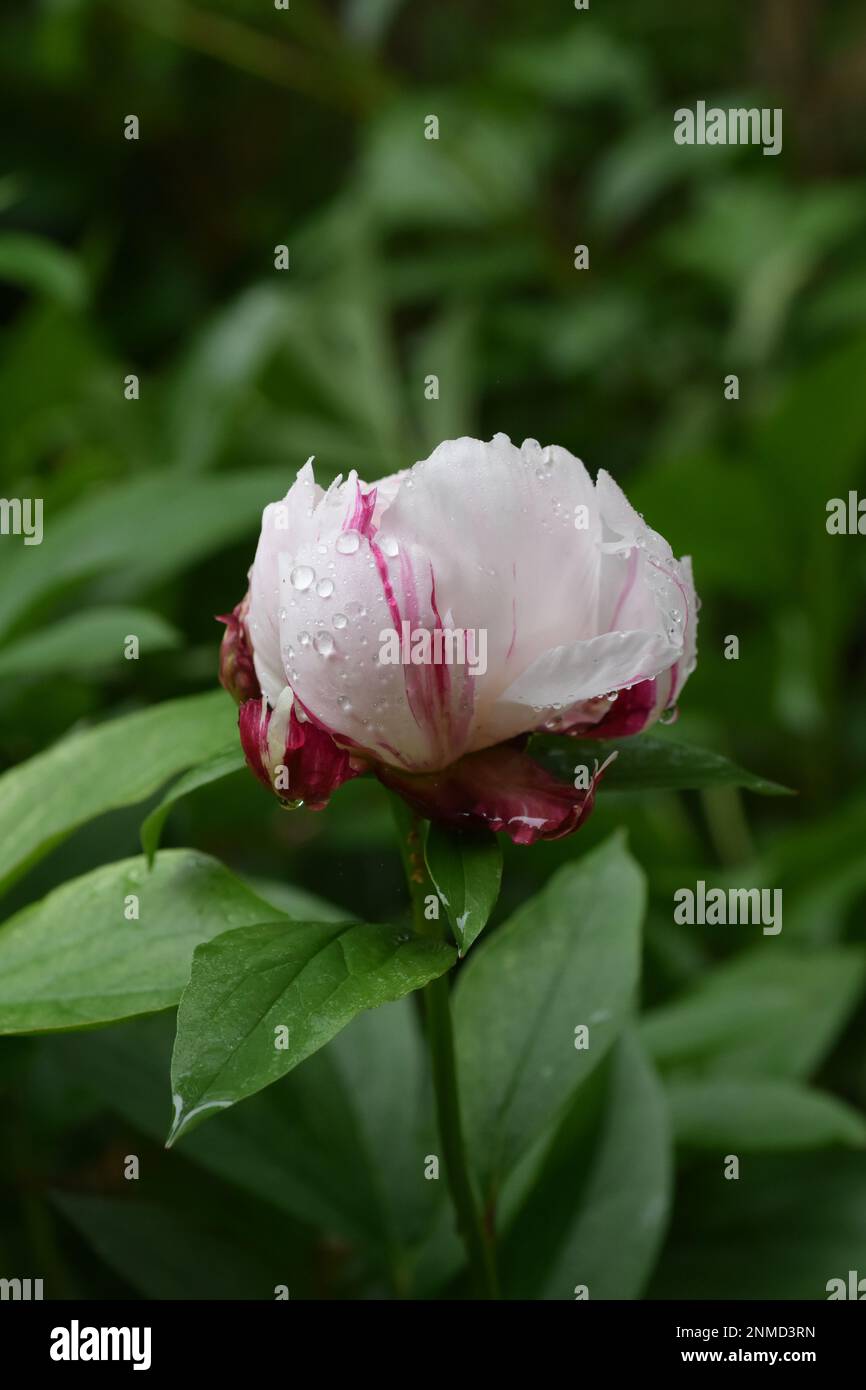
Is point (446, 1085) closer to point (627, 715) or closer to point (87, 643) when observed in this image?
point (627, 715)

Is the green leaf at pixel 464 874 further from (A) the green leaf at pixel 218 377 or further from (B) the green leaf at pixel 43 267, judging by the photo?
(A) the green leaf at pixel 218 377

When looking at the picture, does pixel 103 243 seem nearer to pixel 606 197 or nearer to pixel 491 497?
pixel 606 197

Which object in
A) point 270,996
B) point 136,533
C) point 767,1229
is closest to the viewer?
point 270,996

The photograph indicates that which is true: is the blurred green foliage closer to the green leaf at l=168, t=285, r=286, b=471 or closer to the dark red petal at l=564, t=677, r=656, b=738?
the green leaf at l=168, t=285, r=286, b=471

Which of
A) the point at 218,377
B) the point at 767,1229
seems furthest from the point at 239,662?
the point at 218,377

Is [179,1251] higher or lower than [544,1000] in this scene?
lower

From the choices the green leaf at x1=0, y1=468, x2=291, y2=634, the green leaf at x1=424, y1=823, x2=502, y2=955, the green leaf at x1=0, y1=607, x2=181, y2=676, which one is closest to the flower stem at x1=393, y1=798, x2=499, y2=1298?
the green leaf at x1=424, y1=823, x2=502, y2=955

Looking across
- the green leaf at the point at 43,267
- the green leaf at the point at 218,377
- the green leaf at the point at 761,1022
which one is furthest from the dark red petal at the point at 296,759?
the green leaf at the point at 218,377
